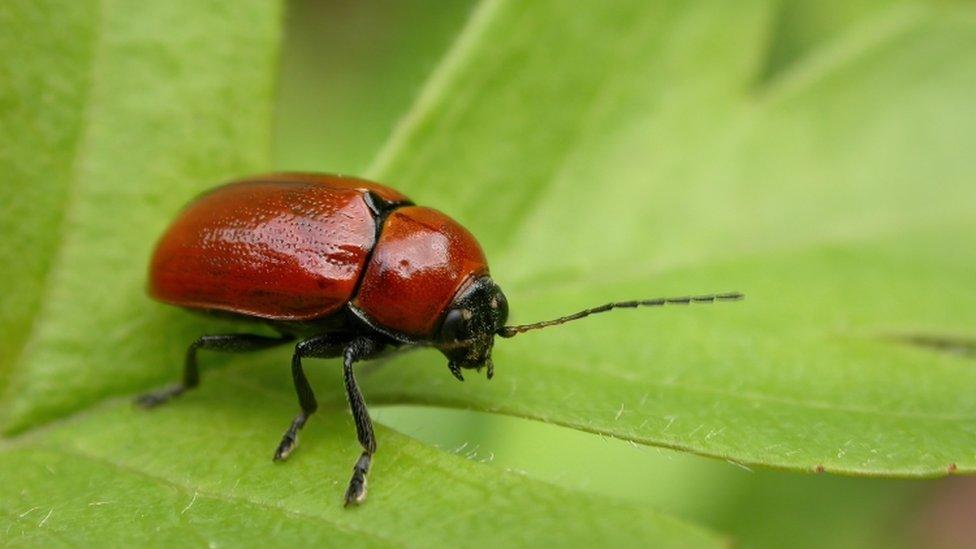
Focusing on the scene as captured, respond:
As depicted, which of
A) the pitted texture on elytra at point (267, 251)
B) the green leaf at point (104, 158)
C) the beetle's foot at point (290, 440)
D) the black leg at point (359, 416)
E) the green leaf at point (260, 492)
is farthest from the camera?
the pitted texture on elytra at point (267, 251)

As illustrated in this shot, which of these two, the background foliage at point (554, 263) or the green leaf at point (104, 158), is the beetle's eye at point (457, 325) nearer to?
the background foliage at point (554, 263)

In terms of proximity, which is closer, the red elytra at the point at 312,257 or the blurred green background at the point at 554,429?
the red elytra at the point at 312,257

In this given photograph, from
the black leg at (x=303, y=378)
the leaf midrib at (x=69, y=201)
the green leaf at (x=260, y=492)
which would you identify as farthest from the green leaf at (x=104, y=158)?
the black leg at (x=303, y=378)

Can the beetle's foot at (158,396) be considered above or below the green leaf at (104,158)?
below

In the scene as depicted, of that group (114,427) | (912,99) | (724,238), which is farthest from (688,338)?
(114,427)

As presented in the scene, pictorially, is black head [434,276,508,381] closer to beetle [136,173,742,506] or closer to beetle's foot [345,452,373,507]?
beetle [136,173,742,506]

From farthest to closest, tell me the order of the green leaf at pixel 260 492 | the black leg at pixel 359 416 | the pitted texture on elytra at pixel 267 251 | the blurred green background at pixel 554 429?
the blurred green background at pixel 554 429 → the pitted texture on elytra at pixel 267 251 → the black leg at pixel 359 416 → the green leaf at pixel 260 492

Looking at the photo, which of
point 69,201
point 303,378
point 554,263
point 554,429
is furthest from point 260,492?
point 554,429
